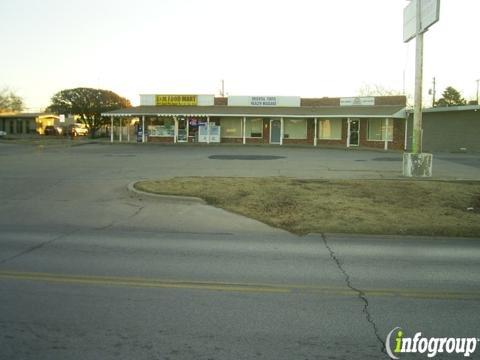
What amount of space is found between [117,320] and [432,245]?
241 inches

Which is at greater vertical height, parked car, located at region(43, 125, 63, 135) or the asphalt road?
parked car, located at region(43, 125, 63, 135)

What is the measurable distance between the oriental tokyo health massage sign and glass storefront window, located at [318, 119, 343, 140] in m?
→ 36.8

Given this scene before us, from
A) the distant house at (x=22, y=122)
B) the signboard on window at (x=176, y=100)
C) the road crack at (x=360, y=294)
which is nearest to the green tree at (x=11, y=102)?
the distant house at (x=22, y=122)

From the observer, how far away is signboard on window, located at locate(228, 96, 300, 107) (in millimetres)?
43500

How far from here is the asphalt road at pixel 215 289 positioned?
4270 millimetres

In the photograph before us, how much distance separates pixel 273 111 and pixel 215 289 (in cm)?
3629

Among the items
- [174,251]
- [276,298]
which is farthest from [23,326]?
[174,251]

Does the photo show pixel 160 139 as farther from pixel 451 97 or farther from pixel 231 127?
pixel 451 97

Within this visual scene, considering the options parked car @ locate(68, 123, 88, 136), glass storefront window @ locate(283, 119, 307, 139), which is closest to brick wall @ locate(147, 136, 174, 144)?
glass storefront window @ locate(283, 119, 307, 139)

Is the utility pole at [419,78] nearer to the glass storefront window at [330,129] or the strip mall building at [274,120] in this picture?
the strip mall building at [274,120]

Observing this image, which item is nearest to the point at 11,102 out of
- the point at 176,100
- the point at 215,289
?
the point at 176,100

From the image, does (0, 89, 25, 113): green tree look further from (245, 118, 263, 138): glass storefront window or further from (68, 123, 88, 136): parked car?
(245, 118, 263, 138): glass storefront window

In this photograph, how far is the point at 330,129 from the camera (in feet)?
133

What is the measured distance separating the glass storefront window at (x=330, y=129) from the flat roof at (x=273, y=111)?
92 centimetres
